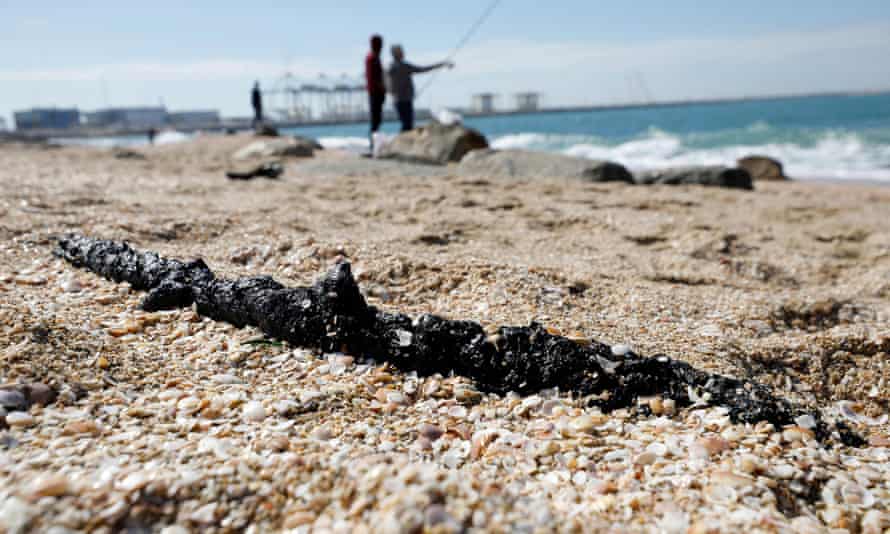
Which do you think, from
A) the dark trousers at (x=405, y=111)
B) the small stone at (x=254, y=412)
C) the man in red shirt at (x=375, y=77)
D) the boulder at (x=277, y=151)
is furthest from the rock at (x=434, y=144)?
the small stone at (x=254, y=412)

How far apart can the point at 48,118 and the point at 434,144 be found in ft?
348

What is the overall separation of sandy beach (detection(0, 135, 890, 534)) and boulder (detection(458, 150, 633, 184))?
11.0ft

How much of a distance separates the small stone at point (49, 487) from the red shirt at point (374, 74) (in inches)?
301

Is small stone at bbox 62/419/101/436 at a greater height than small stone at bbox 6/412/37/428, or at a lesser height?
lesser

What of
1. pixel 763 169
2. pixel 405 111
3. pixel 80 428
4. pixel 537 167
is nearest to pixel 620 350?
pixel 80 428

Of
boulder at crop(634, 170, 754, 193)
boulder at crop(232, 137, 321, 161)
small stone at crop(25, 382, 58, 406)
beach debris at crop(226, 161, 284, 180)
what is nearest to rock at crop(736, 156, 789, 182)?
boulder at crop(634, 170, 754, 193)

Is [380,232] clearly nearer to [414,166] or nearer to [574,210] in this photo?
[574,210]

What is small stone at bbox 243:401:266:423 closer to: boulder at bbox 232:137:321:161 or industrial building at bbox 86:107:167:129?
boulder at bbox 232:137:321:161

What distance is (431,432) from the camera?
163 cm

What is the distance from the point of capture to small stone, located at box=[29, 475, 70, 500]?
1.21 metres

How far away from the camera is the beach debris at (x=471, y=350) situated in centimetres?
178

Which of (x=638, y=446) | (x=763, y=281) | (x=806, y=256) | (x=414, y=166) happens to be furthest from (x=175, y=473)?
(x=414, y=166)

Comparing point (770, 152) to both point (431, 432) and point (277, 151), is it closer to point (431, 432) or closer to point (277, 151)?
point (277, 151)

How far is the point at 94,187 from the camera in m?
5.57
